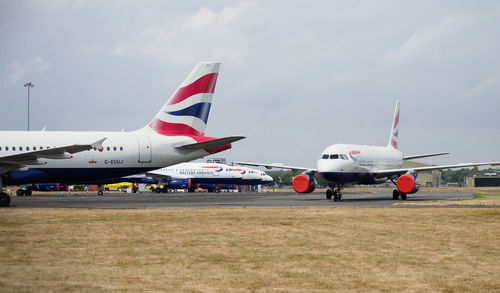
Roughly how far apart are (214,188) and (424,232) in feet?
246

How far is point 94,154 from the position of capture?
106 feet

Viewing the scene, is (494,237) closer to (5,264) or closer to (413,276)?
(413,276)

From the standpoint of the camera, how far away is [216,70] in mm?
35688

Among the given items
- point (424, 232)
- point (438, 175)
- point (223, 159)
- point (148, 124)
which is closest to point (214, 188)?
point (223, 159)

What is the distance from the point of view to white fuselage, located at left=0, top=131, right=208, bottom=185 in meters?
30.8

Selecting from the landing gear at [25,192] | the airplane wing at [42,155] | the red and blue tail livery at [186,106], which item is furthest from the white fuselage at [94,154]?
the landing gear at [25,192]

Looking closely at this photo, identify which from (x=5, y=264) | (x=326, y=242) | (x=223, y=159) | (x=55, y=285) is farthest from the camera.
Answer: (x=223, y=159)

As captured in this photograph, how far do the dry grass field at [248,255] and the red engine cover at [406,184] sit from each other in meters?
21.2

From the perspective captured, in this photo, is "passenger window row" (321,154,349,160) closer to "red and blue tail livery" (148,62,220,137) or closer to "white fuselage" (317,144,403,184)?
"white fuselage" (317,144,403,184)

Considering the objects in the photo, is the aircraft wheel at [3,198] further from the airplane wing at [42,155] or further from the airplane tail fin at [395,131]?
the airplane tail fin at [395,131]

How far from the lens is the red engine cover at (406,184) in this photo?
3953 centimetres

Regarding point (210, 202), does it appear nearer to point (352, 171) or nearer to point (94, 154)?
point (94, 154)

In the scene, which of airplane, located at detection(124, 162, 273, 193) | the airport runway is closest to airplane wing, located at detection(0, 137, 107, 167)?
the airport runway

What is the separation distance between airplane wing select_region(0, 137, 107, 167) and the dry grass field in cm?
915
